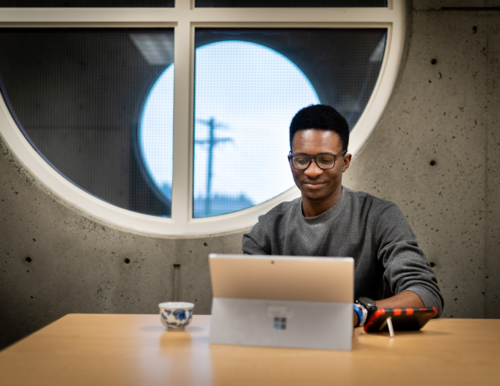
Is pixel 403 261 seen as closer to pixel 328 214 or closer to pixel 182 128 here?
pixel 328 214

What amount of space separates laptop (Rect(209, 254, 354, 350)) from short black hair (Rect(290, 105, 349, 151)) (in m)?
0.96

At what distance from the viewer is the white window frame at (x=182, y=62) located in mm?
2729

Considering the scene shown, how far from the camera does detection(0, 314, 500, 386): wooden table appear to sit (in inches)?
33.9

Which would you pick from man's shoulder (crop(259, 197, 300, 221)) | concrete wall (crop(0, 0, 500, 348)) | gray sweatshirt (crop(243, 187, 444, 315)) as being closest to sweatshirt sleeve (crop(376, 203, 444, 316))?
gray sweatshirt (crop(243, 187, 444, 315))

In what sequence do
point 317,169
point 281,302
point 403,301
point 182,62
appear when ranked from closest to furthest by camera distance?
point 281,302, point 403,301, point 317,169, point 182,62

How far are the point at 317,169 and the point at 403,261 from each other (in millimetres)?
499

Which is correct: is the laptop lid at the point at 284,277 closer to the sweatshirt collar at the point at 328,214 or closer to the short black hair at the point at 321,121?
the sweatshirt collar at the point at 328,214

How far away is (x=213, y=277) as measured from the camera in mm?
1065

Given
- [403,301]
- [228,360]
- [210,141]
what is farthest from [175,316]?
[210,141]

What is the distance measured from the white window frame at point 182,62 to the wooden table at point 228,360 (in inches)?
59.7

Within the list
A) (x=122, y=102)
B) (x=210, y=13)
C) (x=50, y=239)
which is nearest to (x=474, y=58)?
(x=210, y=13)

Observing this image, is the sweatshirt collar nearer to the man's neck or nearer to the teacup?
the man's neck

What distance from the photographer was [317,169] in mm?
1792

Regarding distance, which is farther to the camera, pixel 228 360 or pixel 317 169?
pixel 317 169
